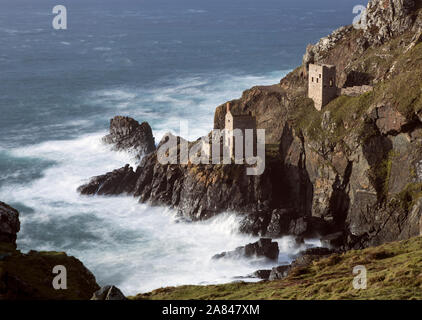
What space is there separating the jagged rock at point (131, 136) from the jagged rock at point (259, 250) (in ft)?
131

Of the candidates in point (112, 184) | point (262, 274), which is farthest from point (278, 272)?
point (112, 184)

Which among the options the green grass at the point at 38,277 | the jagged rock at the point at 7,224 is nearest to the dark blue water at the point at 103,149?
the green grass at the point at 38,277

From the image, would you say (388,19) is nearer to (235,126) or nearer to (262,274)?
(235,126)

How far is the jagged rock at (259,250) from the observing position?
3113 inches

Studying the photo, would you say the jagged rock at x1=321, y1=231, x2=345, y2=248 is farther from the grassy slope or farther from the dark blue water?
the grassy slope

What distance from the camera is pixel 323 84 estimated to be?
94.5 m

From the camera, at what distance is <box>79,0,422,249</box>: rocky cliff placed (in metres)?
81.1

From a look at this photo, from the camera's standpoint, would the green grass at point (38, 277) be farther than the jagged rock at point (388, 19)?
No

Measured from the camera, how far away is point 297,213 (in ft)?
286

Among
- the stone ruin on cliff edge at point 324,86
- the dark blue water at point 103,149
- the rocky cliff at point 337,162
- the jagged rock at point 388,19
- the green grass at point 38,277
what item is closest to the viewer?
the green grass at point 38,277

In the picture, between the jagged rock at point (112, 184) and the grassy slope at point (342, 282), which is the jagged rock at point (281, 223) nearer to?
the grassy slope at point (342, 282)

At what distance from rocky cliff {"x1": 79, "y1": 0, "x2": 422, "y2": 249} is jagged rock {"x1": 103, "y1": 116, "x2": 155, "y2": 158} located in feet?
37.3

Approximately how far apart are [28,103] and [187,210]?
244 ft
